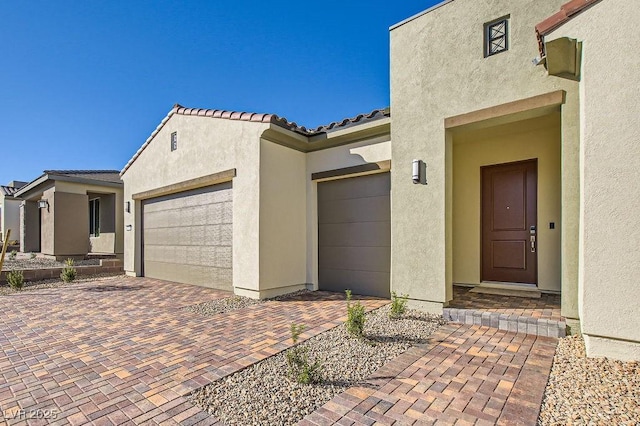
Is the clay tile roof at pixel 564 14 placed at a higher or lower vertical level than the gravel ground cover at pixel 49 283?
higher

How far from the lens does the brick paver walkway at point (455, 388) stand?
2604mm

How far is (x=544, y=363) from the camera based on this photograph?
3559mm

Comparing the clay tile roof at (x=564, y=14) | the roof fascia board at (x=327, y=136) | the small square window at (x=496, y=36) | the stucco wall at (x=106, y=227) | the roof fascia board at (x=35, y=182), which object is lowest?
the stucco wall at (x=106, y=227)

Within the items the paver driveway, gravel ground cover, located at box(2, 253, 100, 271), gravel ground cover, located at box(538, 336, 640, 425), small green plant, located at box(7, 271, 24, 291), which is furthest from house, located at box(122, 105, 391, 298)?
gravel ground cover, located at box(2, 253, 100, 271)

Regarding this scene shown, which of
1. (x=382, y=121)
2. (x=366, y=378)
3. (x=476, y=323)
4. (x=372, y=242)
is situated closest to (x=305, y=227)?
(x=372, y=242)

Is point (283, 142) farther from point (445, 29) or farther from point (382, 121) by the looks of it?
point (445, 29)

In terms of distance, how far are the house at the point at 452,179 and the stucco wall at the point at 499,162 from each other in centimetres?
3

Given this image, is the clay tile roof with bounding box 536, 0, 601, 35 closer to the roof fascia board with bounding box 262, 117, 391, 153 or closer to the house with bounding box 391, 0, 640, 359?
the house with bounding box 391, 0, 640, 359

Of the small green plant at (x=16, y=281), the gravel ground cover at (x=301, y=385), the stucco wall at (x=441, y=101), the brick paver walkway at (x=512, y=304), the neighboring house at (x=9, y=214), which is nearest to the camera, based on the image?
the gravel ground cover at (x=301, y=385)

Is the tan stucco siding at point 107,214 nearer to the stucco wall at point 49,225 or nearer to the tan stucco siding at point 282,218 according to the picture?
the stucco wall at point 49,225

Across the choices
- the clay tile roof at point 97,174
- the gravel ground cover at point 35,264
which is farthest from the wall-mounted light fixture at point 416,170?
the clay tile roof at point 97,174

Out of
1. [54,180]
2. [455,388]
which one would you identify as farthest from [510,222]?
[54,180]

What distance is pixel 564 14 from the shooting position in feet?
12.4

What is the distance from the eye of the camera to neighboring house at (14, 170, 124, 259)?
14328 millimetres
